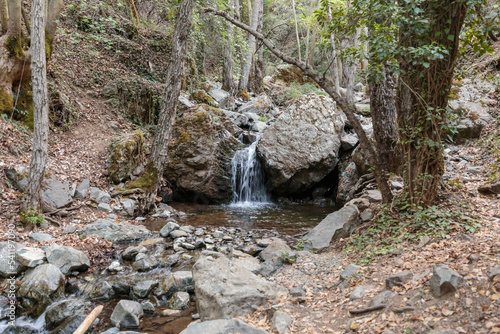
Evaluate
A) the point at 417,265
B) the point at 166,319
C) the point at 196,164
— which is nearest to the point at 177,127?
the point at 196,164

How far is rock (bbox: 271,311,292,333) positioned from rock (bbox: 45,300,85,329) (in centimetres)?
256

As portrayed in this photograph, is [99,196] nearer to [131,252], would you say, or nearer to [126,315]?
[131,252]

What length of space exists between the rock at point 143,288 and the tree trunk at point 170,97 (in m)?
3.40

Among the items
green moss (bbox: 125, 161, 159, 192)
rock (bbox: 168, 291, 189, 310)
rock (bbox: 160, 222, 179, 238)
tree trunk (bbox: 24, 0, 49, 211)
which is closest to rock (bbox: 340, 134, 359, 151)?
green moss (bbox: 125, 161, 159, 192)

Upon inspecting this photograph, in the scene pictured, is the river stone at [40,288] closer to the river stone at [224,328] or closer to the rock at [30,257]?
the rock at [30,257]

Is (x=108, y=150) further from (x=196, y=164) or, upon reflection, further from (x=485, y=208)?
(x=485, y=208)

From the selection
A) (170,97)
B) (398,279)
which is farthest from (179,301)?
(170,97)

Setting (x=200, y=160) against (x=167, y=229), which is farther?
(x=200, y=160)

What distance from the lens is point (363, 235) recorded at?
15.4 ft

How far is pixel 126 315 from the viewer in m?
3.77

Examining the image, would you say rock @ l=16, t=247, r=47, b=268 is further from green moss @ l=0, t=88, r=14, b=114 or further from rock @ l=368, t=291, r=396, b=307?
rock @ l=368, t=291, r=396, b=307

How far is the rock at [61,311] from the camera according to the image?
3.82 m

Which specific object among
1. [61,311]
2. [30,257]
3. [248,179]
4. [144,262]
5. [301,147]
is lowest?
[61,311]

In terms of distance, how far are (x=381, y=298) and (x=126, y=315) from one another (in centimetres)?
293
